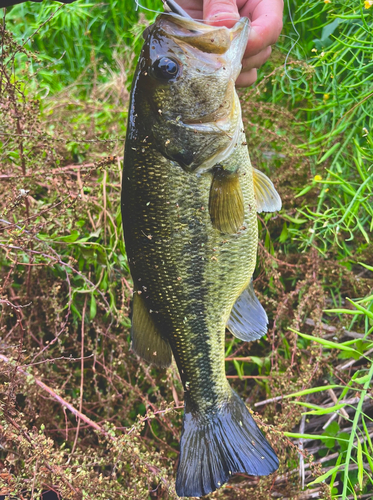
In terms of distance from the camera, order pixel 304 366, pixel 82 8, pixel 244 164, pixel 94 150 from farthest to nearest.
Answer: pixel 82 8 < pixel 94 150 < pixel 304 366 < pixel 244 164

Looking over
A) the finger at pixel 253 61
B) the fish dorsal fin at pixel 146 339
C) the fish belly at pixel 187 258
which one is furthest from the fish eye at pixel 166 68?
the fish dorsal fin at pixel 146 339

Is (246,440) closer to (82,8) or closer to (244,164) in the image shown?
(244,164)

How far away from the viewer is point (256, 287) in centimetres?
245

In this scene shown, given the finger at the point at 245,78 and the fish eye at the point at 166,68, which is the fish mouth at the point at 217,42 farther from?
the finger at the point at 245,78

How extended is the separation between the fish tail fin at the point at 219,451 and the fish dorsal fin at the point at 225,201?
0.72 meters

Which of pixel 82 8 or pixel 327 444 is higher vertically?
pixel 82 8

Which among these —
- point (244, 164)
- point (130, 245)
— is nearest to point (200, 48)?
point (244, 164)

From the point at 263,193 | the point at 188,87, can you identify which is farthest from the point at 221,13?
the point at 263,193

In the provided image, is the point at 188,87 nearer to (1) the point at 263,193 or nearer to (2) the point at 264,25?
(1) the point at 263,193

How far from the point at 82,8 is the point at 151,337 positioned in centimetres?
347

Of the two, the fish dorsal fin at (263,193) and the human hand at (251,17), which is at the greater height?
the human hand at (251,17)

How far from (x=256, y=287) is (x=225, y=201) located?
1.14 m

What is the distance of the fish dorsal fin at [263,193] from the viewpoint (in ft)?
5.27

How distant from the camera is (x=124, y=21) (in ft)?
12.6
